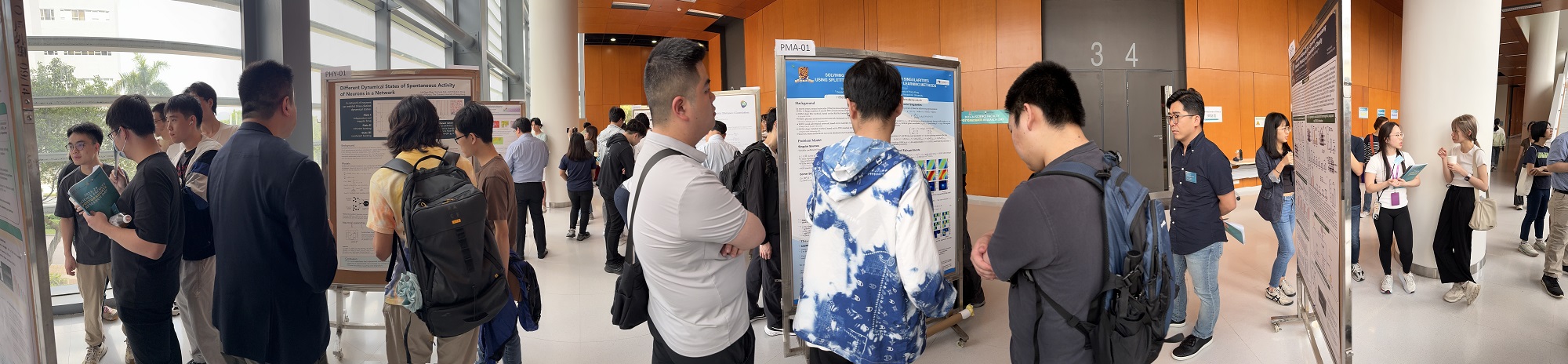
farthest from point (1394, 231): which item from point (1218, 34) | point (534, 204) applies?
point (534, 204)

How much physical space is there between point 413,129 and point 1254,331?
4.49 meters

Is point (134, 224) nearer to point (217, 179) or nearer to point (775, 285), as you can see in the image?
point (217, 179)

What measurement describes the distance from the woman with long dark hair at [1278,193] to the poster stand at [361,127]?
4.86 m

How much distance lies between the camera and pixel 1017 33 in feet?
32.8

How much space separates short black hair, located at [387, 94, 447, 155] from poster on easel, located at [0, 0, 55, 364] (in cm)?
160

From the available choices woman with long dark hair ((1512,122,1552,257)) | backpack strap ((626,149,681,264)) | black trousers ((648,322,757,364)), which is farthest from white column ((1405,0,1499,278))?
backpack strap ((626,149,681,264))

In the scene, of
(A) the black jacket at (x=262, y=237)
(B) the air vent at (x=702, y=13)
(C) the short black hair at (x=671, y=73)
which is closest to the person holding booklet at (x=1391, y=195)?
(C) the short black hair at (x=671, y=73)

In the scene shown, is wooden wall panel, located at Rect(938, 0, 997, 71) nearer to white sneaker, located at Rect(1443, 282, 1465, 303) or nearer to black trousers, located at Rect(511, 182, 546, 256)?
white sneaker, located at Rect(1443, 282, 1465, 303)

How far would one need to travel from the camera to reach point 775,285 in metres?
3.75

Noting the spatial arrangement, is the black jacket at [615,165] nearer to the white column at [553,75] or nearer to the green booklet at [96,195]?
the green booklet at [96,195]

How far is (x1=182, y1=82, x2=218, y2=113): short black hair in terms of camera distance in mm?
2846

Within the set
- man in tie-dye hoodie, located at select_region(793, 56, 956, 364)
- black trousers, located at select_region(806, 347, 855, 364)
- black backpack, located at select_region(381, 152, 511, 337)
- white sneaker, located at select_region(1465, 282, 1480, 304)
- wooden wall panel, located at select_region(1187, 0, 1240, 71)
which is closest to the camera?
man in tie-dye hoodie, located at select_region(793, 56, 956, 364)

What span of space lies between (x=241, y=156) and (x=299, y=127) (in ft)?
5.69

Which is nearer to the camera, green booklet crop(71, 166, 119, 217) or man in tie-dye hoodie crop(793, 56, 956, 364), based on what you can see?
man in tie-dye hoodie crop(793, 56, 956, 364)
